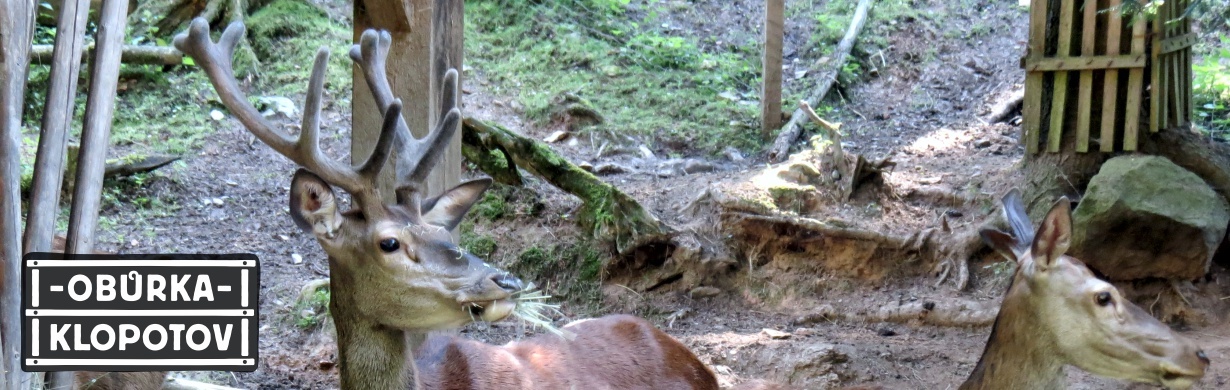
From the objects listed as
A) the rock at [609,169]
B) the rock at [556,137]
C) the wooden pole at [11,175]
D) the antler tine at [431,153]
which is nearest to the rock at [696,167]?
the rock at [609,169]

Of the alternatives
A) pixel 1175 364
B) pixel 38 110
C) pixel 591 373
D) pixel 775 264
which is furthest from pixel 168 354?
pixel 38 110

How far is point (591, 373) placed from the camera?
5016mm

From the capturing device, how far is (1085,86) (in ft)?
24.3

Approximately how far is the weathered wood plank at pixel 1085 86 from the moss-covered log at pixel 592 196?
9.58 feet

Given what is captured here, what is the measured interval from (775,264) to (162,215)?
15.0ft

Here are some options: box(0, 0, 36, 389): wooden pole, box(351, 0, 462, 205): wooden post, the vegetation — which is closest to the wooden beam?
the vegetation

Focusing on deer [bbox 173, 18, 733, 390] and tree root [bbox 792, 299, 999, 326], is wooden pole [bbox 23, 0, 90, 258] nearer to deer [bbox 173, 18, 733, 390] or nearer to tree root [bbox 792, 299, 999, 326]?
deer [bbox 173, 18, 733, 390]

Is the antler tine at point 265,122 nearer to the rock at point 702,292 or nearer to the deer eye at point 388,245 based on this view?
the deer eye at point 388,245

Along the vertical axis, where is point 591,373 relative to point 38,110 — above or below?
below

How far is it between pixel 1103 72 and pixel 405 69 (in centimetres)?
495

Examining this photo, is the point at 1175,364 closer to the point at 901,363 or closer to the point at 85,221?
the point at 901,363

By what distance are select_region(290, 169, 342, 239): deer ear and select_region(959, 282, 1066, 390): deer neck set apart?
9.99 feet

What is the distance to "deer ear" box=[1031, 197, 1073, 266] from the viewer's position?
4.69 m

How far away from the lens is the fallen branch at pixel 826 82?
31.7ft
